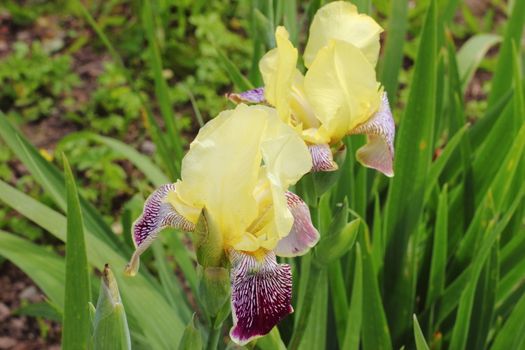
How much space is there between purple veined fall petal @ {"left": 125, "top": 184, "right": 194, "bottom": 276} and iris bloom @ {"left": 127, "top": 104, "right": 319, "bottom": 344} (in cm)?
3

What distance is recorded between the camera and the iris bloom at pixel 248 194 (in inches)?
32.7

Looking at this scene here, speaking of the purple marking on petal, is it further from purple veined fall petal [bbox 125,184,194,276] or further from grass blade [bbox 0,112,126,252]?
Answer: grass blade [bbox 0,112,126,252]

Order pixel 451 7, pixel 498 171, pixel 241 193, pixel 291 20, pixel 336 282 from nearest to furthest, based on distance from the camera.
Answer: pixel 241 193 → pixel 336 282 → pixel 498 171 → pixel 291 20 → pixel 451 7

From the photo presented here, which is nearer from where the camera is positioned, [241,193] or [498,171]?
[241,193]

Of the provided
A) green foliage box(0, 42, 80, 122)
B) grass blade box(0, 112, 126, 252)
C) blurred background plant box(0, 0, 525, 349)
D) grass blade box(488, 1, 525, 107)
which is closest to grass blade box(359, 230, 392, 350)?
blurred background plant box(0, 0, 525, 349)

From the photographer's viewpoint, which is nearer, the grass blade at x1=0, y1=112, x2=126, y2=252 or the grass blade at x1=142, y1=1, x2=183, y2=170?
the grass blade at x1=0, y1=112, x2=126, y2=252

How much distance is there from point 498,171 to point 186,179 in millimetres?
788

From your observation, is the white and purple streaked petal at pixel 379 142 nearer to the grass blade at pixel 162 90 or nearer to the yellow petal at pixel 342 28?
the yellow petal at pixel 342 28

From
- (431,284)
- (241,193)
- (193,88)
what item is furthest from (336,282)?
(193,88)

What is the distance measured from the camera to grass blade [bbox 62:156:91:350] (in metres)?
0.92

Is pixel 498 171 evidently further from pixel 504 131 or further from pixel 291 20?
pixel 291 20

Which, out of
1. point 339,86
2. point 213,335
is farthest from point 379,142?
point 213,335

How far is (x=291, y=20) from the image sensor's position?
1.64 meters

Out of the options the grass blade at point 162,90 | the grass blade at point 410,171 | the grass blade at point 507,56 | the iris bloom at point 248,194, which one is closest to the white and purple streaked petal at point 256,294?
the iris bloom at point 248,194
